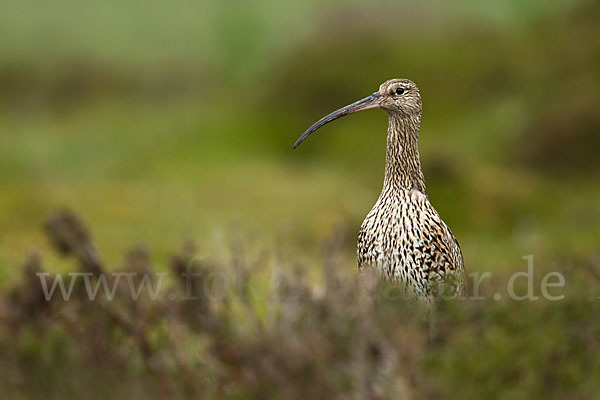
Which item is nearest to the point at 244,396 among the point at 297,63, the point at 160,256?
the point at 160,256

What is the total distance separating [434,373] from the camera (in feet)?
13.7

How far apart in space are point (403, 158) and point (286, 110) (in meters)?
18.0

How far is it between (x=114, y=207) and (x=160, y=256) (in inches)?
147

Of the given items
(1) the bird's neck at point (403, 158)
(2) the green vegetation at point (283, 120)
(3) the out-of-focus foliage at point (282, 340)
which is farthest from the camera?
(2) the green vegetation at point (283, 120)

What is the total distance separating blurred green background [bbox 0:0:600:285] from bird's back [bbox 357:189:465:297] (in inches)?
425

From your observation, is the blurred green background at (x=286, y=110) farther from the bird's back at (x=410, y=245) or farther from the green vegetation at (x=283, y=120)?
the bird's back at (x=410, y=245)

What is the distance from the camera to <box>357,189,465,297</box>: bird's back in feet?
19.2

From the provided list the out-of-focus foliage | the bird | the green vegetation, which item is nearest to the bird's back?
the bird

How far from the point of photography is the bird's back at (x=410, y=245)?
584 cm

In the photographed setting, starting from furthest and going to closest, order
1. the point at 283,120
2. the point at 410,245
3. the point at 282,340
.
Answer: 1. the point at 283,120
2. the point at 410,245
3. the point at 282,340

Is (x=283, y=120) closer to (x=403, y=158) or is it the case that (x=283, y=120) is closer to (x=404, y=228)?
(x=403, y=158)

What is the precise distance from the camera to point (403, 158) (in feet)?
20.4

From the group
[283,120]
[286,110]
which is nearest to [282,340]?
[283,120]

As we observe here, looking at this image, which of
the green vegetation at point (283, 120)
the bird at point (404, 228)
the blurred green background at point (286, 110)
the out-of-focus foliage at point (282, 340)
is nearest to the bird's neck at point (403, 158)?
the bird at point (404, 228)
